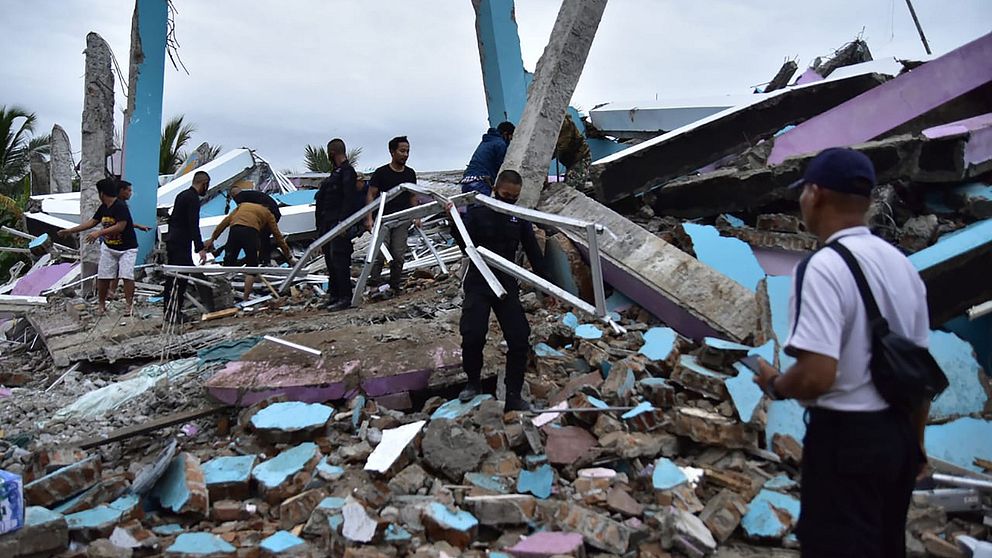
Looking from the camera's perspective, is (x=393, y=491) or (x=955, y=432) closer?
(x=393, y=491)

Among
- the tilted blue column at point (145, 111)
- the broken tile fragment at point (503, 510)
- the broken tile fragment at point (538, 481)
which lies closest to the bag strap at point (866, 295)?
the broken tile fragment at point (503, 510)

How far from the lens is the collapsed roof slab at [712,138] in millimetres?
6738

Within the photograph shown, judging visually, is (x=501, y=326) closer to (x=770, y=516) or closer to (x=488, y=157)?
(x=770, y=516)

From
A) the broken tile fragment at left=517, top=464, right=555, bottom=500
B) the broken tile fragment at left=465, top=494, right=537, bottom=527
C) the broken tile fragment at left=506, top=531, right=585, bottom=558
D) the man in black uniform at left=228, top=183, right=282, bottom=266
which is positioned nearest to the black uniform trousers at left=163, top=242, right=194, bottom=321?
the man in black uniform at left=228, top=183, right=282, bottom=266

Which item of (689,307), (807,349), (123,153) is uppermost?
(123,153)

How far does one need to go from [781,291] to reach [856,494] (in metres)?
2.99

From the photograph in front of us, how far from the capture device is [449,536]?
306 cm

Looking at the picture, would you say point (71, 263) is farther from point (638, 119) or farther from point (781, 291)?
point (781, 291)

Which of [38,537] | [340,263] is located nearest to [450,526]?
[38,537]

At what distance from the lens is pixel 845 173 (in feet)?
6.00

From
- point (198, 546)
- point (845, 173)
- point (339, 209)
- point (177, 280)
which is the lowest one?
point (198, 546)

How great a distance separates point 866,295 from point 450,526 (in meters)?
1.96

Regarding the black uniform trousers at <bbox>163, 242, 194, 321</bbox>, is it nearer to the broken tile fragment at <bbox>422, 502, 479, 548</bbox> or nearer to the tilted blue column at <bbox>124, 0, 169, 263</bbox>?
the tilted blue column at <bbox>124, 0, 169, 263</bbox>

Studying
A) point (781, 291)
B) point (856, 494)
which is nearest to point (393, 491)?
point (856, 494)
